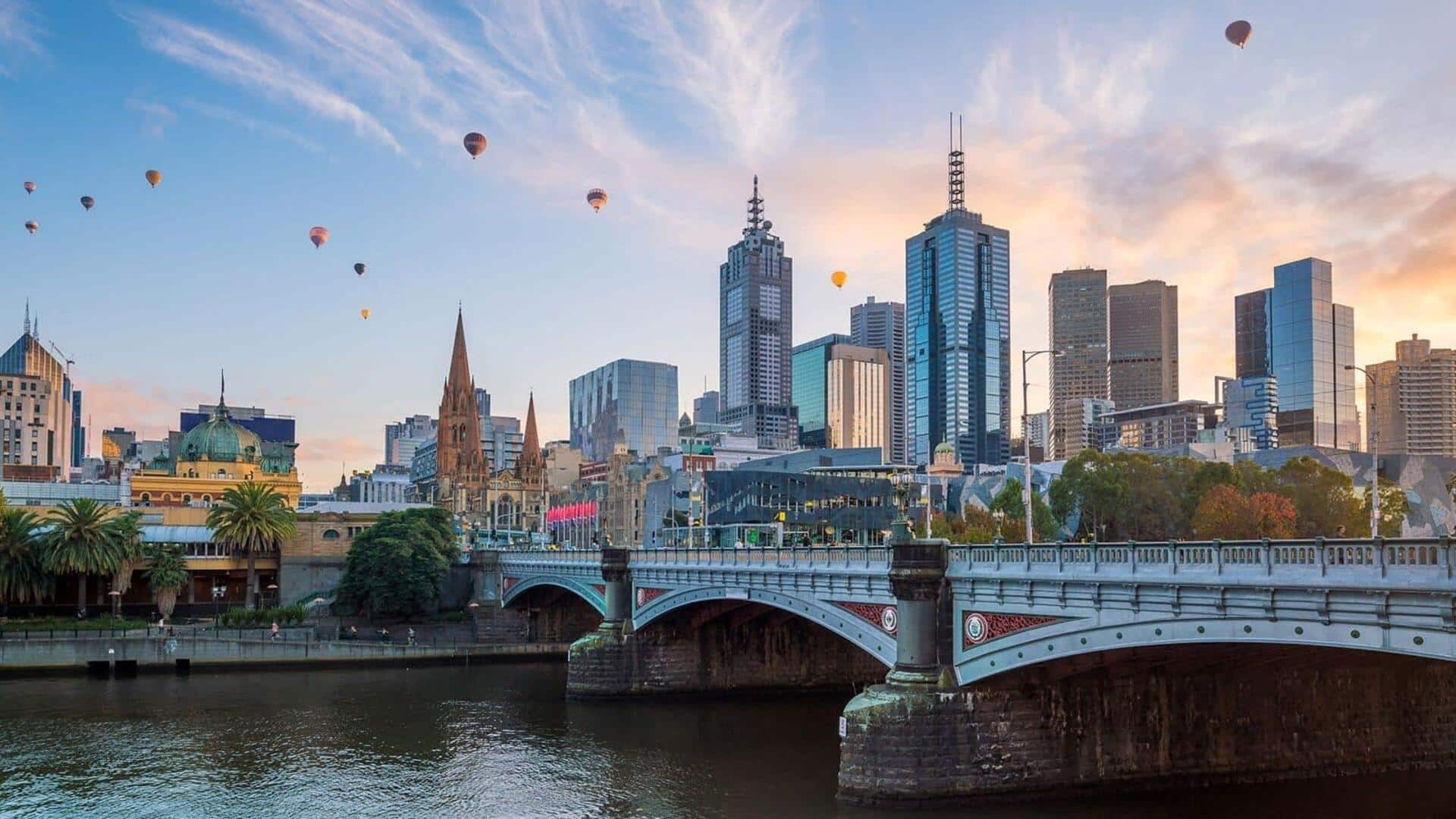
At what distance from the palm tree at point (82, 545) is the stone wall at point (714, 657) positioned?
46.0m

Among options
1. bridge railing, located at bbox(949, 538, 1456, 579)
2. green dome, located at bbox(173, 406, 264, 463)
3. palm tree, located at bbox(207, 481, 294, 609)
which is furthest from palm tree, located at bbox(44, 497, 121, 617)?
bridge railing, located at bbox(949, 538, 1456, 579)

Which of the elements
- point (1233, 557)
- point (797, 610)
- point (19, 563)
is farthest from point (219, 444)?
point (1233, 557)

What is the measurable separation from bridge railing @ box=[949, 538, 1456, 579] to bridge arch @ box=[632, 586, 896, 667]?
6.35 meters

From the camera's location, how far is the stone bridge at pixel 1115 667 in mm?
31328

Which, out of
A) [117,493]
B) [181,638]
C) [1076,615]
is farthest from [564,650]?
[117,493]

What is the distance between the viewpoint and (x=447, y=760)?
5438 cm

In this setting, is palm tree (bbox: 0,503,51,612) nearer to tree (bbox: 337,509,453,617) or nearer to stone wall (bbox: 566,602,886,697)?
tree (bbox: 337,509,453,617)

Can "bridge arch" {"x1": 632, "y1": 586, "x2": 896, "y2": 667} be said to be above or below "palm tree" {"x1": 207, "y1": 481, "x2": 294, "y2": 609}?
below

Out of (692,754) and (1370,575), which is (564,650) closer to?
(692,754)

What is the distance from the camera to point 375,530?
103m

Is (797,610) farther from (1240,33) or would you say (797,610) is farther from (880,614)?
(1240,33)

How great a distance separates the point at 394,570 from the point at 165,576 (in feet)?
62.3

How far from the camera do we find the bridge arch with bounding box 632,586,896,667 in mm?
46531

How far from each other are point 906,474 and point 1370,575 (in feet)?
290
